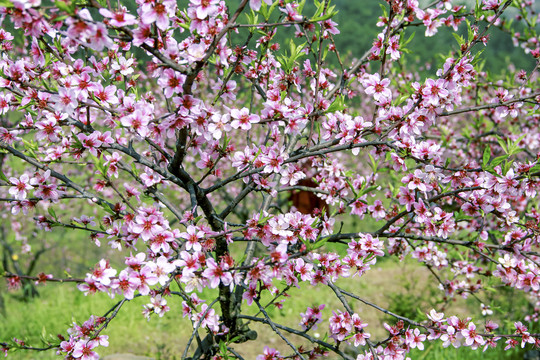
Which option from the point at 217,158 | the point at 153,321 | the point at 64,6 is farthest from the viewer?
the point at 153,321

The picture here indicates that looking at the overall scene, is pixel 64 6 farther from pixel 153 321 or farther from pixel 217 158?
pixel 153 321

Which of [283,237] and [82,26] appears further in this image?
[283,237]

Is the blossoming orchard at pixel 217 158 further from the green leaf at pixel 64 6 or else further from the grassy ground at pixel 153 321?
the grassy ground at pixel 153 321

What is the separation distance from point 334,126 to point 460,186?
2.97ft

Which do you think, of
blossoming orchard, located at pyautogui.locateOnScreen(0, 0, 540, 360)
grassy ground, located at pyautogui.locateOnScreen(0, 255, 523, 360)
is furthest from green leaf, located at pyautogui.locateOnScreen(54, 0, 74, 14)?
grassy ground, located at pyautogui.locateOnScreen(0, 255, 523, 360)

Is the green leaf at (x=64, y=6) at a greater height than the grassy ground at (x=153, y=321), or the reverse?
the grassy ground at (x=153, y=321)

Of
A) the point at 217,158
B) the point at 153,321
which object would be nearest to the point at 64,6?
the point at 217,158

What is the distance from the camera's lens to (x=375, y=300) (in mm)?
7844

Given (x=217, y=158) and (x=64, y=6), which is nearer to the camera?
(x=64, y=6)

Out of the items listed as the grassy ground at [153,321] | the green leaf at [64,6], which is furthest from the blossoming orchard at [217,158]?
the grassy ground at [153,321]

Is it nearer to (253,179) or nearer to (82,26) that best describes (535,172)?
(253,179)

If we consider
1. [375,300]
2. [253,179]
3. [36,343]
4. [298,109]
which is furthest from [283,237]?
[375,300]

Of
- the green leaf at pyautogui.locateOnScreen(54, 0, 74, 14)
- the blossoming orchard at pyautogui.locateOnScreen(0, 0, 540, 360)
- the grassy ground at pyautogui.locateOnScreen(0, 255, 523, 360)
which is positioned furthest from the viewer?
the grassy ground at pyautogui.locateOnScreen(0, 255, 523, 360)

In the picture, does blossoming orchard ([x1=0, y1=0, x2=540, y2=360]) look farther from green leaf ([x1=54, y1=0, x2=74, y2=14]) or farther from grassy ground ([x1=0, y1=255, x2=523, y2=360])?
grassy ground ([x1=0, y1=255, x2=523, y2=360])
